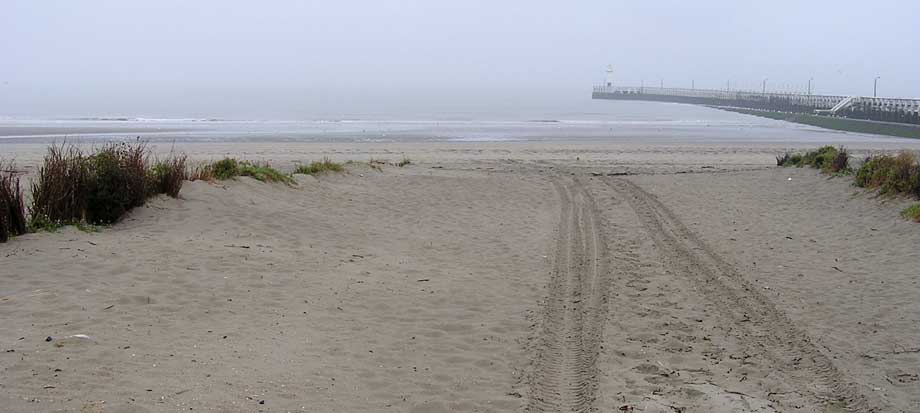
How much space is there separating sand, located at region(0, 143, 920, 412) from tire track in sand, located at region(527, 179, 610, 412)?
0.03 m

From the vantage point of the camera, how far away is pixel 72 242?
7.87 metres

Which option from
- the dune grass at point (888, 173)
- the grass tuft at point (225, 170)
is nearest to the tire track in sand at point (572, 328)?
the dune grass at point (888, 173)

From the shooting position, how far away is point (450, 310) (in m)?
7.28

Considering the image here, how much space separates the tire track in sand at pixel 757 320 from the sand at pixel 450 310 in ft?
Answer: 0.10

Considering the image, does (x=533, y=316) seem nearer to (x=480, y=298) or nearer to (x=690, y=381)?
(x=480, y=298)

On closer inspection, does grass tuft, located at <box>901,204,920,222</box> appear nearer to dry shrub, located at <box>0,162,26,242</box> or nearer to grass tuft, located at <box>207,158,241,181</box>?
grass tuft, located at <box>207,158,241,181</box>

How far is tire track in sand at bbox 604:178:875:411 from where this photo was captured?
5.58 m

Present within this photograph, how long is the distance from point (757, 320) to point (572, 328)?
1769mm

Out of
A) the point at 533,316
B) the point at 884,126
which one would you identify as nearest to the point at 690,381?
the point at 533,316

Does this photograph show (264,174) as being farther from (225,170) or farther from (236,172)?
(225,170)

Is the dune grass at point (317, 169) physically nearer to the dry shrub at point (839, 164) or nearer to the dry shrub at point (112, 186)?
the dry shrub at point (112, 186)

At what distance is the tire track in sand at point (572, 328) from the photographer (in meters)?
5.30

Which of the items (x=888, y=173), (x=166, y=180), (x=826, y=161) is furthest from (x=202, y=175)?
(x=826, y=161)

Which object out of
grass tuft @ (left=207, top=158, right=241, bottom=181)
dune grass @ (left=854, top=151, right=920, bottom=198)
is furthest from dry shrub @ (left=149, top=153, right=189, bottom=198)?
dune grass @ (left=854, top=151, right=920, bottom=198)
